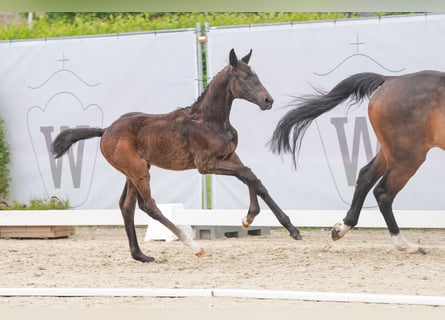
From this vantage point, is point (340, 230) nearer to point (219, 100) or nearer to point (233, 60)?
point (219, 100)

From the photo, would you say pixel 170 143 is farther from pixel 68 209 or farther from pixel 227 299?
pixel 68 209

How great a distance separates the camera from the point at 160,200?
31.0ft

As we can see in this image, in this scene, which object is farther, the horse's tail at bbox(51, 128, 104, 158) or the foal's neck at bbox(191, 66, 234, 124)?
the horse's tail at bbox(51, 128, 104, 158)

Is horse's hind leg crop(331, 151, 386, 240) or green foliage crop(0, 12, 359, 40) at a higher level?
green foliage crop(0, 12, 359, 40)

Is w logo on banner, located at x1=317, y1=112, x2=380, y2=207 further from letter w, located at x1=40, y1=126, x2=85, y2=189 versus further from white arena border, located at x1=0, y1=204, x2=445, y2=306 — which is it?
letter w, located at x1=40, y1=126, x2=85, y2=189

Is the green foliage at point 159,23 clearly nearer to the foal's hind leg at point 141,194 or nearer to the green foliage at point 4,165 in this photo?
the green foliage at point 4,165

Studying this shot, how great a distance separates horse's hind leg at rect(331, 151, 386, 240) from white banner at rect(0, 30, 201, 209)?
104 inches

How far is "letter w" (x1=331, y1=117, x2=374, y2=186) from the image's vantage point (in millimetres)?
8695

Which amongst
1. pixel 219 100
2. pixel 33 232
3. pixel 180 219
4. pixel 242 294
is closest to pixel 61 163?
pixel 33 232

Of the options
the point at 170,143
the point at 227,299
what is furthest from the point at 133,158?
the point at 227,299

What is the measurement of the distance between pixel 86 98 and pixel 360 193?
426 centimetres

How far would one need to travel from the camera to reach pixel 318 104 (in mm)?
7141

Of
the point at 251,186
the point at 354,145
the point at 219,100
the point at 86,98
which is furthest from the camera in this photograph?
the point at 86,98

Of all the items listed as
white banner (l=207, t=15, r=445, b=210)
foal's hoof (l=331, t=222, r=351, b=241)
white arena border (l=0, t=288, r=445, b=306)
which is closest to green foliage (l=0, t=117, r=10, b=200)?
white banner (l=207, t=15, r=445, b=210)
